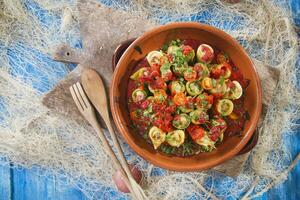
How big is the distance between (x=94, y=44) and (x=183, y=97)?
0.56 meters

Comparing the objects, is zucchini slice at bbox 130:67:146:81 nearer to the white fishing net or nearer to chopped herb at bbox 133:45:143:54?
chopped herb at bbox 133:45:143:54

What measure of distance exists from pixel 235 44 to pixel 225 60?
0.09 m

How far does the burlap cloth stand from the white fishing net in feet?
0.22

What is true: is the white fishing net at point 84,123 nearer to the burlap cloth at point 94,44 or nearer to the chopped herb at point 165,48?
the burlap cloth at point 94,44

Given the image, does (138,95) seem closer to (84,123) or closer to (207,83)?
(207,83)

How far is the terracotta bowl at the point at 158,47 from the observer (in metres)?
2.06

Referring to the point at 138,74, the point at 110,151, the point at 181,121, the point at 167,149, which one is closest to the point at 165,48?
the point at 138,74

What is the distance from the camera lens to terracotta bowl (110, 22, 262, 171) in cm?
206

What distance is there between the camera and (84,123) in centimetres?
232

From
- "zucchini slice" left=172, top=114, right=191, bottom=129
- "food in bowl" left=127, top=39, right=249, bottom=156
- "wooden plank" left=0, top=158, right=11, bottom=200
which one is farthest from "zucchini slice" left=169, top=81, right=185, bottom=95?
"wooden plank" left=0, top=158, right=11, bottom=200

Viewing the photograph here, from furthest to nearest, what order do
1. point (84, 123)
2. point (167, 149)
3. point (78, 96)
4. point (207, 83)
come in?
point (84, 123)
point (78, 96)
point (167, 149)
point (207, 83)

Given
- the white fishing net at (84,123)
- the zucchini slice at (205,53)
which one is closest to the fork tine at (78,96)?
the white fishing net at (84,123)

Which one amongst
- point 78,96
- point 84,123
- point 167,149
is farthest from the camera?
point 84,123

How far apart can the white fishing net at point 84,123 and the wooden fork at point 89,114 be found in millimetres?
94
